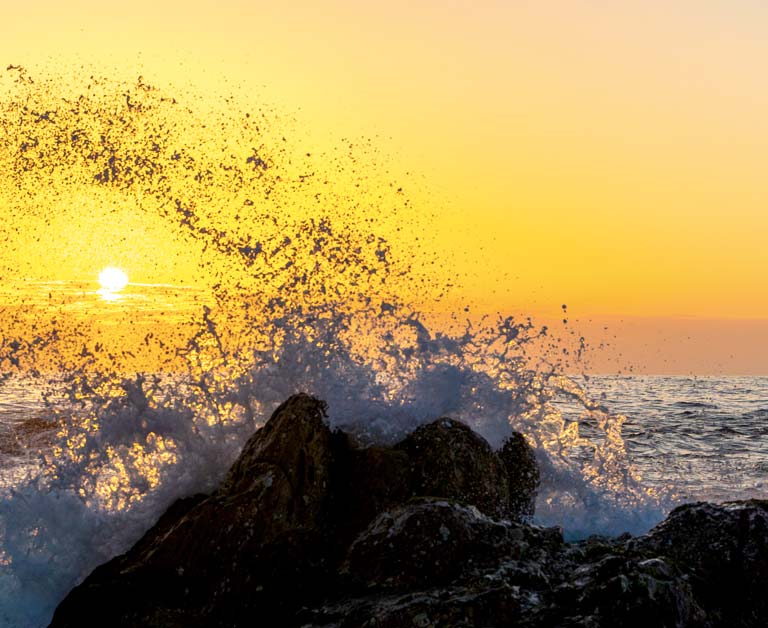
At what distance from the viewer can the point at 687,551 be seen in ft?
16.3

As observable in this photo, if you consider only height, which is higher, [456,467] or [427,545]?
[427,545]

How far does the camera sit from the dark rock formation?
3.74 meters

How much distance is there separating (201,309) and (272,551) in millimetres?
3737

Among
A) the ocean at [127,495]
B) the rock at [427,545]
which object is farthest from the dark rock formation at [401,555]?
the ocean at [127,495]

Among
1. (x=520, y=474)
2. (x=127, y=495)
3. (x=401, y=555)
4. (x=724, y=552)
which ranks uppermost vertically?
(x=401, y=555)

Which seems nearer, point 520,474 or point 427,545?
point 427,545

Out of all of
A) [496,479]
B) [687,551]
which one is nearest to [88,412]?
[496,479]

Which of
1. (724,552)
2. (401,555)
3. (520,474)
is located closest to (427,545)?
(401,555)

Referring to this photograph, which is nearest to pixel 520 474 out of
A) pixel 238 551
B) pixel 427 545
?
pixel 238 551

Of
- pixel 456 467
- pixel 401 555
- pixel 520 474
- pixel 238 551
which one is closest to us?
pixel 401 555

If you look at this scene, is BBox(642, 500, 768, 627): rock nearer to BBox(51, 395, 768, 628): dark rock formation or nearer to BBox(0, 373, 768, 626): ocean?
BBox(51, 395, 768, 628): dark rock formation

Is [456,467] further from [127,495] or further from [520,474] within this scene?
[127,495]

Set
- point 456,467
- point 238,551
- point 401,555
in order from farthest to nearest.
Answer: point 456,467
point 238,551
point 401,555

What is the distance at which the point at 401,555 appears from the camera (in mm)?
4230
